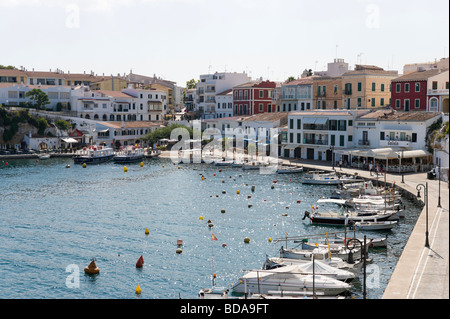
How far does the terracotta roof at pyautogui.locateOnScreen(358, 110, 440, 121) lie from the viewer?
6562cm

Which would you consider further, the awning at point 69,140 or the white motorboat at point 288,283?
the awning at point 69,140

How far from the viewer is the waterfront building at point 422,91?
226ft

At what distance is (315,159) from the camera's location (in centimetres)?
8000

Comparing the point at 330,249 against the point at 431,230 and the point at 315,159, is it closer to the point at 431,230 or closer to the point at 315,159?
the point at 431,230

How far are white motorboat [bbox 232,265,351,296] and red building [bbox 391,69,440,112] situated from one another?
167 ft

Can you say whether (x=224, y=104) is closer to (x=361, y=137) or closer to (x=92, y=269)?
(x=361, y=137)

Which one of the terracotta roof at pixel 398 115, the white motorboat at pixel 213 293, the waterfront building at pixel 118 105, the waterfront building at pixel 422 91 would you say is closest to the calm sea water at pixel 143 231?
the white motorboat at pixel 213 293

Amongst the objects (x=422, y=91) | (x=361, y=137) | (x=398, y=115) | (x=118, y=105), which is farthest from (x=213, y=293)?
(x=118, y=105)

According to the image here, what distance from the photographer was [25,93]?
112 m

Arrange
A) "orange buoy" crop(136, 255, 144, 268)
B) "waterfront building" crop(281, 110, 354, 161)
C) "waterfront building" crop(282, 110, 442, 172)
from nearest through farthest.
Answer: "orange buoy" crop(136, 255, 144, 268), "waterfront building" crop(282, 110, 442, 172), "waterfront building" crop(281, 110, 354, 161)

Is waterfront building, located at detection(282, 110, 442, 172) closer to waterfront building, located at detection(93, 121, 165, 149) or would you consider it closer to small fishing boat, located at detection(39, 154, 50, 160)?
waterfront building, located at detection(93, 121, 165, 149)

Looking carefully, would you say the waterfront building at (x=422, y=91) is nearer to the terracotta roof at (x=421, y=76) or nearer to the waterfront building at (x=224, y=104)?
the terracotta roof at (x=421, y=76)

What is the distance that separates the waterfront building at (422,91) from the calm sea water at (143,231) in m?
19.0

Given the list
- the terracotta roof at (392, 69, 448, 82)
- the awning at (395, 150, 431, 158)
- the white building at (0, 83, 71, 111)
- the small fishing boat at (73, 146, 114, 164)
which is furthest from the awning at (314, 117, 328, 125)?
the white building at (0, 83, 71, 111)
